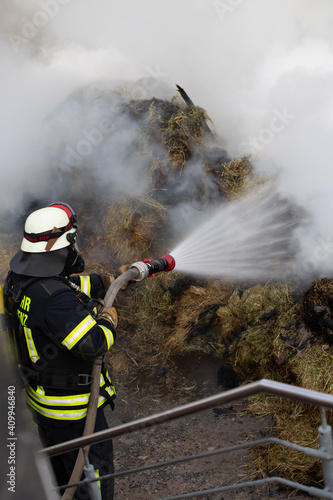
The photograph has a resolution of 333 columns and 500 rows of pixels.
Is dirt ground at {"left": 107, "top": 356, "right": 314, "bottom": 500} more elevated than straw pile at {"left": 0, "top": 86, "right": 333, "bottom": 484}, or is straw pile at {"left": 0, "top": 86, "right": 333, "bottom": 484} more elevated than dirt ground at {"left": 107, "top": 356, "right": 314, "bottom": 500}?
straw pile at {"left": 0, "top": 86, "right": 333, "bottom": 484}

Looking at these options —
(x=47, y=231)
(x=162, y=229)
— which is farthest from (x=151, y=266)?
(x=162, y=229)

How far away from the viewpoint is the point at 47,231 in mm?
2938

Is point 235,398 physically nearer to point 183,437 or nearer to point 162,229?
point 183,437

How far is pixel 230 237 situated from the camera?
5695 mm

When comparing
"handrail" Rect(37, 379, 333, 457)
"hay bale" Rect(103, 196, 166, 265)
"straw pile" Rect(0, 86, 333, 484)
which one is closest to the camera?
"handrail" Rect(37, 379, 333, 457)

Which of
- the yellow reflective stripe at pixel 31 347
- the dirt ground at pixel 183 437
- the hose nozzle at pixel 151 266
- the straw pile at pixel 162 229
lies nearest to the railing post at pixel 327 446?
the dirt ground at pixel 183 437

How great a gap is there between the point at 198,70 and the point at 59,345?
21.3ft

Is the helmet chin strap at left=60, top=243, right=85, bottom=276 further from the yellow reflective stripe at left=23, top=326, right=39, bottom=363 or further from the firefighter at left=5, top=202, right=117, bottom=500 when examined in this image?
the yellow reflective stripe at left=23, top=326, right=39, bottom=363

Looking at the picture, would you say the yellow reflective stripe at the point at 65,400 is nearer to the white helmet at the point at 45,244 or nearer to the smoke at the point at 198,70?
the white helmet at the point at 45,244

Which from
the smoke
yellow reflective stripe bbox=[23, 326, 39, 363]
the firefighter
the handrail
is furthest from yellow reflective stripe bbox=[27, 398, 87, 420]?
the smoke

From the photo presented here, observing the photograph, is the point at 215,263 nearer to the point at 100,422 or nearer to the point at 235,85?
the point at 100,422

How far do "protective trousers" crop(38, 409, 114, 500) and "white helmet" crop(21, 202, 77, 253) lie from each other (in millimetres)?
1238

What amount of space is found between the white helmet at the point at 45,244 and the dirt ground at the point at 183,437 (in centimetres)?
212

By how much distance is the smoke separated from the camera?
18.3 ft
